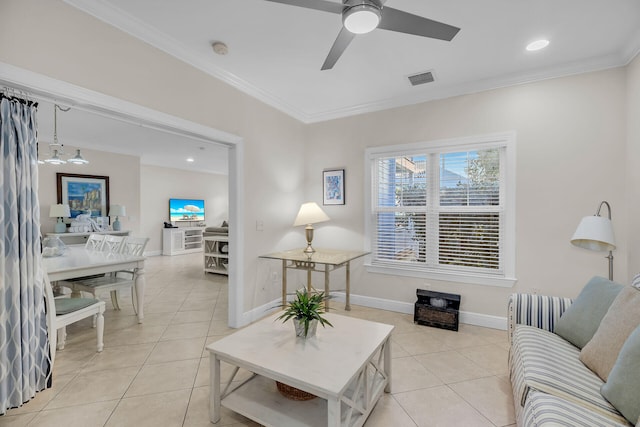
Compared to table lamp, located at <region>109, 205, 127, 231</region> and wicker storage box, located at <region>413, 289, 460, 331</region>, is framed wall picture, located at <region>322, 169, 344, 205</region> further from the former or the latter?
table lamp, located at <region>109, 205, 127, 231</region>

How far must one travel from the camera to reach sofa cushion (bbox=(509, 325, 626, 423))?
132 centimetres

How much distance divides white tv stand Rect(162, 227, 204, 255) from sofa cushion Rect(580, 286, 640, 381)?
8.60m

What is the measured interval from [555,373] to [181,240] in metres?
8.63

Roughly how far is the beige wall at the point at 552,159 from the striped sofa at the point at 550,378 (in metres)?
0.98

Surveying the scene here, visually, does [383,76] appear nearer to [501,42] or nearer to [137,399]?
[501,42]

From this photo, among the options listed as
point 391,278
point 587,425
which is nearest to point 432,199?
point 391,278

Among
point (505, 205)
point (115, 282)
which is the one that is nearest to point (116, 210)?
point (115, 282)

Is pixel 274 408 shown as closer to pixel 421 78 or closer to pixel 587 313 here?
pixel 587 313

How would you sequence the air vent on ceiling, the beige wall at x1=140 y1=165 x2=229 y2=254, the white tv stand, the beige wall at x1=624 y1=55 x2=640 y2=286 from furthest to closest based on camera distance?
the white tv stand → the beige wall at x1=140 y1=165 x2=229 y2=254 → the air vent on ceiling → the beige wall at x1=624 y1=55 x2=640 y2=286

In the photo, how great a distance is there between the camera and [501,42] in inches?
96.0

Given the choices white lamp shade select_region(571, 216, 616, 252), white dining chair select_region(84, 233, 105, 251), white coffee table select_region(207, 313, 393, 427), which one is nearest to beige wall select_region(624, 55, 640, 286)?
white lamp shade select_region(571, 216, 616, 252)

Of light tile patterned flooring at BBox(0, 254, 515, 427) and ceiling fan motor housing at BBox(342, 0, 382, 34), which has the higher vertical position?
ceiling fan motor housing at BBox(342, 0, 382, 34)

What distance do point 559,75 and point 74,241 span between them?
26.2ft

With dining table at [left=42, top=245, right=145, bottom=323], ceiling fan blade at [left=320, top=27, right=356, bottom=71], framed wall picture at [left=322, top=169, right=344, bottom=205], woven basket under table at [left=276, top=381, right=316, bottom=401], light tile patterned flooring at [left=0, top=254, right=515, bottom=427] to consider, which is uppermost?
ceiling fan blade at [left=320, top=27, right=356, bottom=71]
